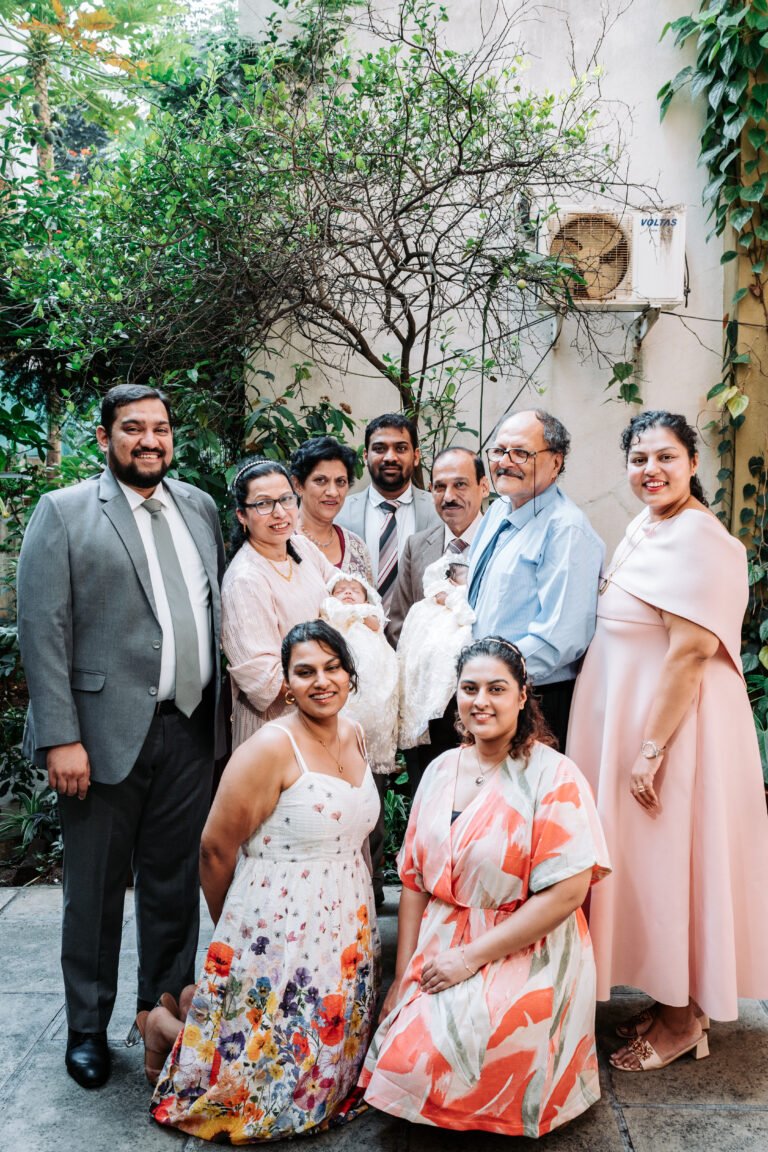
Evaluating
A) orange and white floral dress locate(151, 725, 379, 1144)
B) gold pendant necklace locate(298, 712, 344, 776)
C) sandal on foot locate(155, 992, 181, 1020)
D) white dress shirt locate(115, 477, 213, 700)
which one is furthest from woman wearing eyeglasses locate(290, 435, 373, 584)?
sandal on foot locate(155, 992, 181, 1020)

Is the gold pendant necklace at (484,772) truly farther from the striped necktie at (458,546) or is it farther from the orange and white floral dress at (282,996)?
the striped necktie at (458,546)

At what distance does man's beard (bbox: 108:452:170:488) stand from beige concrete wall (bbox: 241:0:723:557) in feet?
7.19

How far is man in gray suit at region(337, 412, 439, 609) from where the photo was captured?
12.3ft

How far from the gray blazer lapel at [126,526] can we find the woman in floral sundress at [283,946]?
495mm

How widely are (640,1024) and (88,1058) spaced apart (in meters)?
1.55

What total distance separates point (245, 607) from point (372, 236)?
215 centimetres

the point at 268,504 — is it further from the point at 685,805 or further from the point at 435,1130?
the point at 435,1130

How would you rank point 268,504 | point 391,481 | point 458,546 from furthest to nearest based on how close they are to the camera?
1. point 391,481
2. point 458,546
3. point 268,504

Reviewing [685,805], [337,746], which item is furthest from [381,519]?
[685,805]

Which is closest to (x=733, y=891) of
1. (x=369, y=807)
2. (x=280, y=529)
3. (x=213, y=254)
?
(x=369, y=807)

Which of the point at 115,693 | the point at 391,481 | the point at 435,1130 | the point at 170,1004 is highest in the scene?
the point at 391,481

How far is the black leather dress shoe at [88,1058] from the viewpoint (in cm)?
267

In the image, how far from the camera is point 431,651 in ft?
9.84

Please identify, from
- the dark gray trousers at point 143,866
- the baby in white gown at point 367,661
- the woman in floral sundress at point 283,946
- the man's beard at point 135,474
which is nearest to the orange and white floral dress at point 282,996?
the woman in floral sundress at point 283,946
